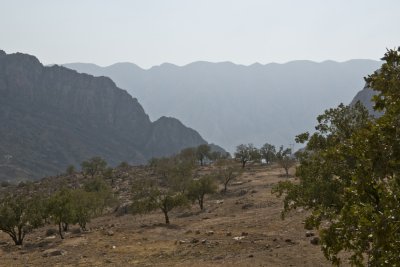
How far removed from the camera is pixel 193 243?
38.0m

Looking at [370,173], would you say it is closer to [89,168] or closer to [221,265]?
[221,265]

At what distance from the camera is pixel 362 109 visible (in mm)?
25016

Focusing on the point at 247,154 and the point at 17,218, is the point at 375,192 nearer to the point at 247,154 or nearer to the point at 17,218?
the point at 17,218

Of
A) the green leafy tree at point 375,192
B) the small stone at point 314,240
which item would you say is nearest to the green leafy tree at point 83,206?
the small stone at point 314,240

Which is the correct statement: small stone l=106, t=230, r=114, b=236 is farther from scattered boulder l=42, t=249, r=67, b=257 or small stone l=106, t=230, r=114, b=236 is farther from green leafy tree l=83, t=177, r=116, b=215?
green leafy tree l=83, t=177, r=116, b=215

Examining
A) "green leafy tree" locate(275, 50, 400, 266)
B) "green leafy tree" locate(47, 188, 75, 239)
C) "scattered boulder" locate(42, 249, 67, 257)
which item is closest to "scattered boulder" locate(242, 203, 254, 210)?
"green leafy tree" locate(47, 188, 75, 239)

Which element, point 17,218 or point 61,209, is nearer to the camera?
point 17,218

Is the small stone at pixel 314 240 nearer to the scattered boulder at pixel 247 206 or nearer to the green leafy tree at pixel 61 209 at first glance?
the scattered boulder at pixel 247 206

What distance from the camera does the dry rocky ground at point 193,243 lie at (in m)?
30.8

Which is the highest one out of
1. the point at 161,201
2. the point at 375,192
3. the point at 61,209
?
the point at 375,192

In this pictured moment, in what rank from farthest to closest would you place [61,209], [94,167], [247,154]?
[94,167], [247,154], [61,209]

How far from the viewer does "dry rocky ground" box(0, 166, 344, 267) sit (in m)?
30.8

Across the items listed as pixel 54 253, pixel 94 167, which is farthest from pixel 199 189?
pixel 94 167

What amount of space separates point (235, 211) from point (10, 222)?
96.6 feet
